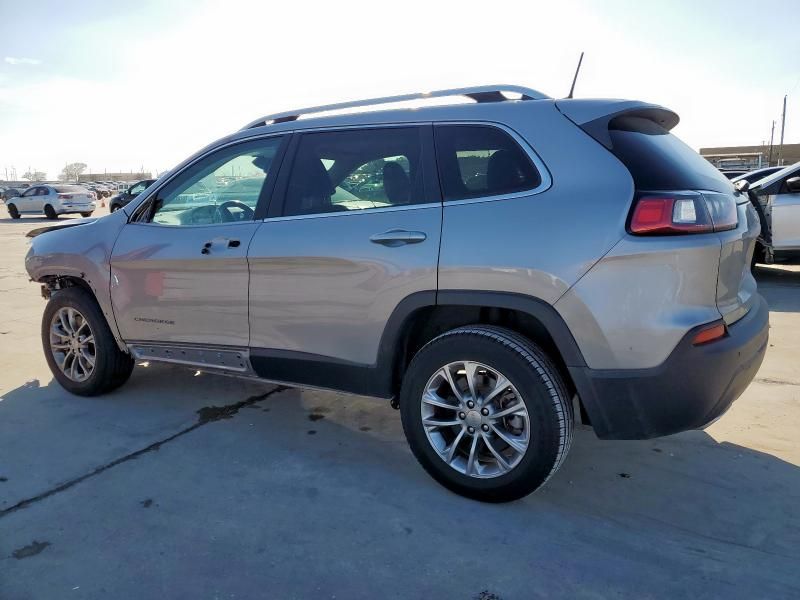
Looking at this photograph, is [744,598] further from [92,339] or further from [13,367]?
[13,367]

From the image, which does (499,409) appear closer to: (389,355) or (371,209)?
(389,355)

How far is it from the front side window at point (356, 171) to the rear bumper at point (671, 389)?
48.7 inches

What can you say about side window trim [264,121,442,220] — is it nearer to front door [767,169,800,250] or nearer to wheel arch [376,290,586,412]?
wheel arch [376,290,586,412]

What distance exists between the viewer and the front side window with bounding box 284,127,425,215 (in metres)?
3.10

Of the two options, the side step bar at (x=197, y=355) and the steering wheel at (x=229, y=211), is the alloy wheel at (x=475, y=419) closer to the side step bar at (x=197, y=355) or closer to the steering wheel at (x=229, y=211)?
the side step bar at (x=197, y=355)

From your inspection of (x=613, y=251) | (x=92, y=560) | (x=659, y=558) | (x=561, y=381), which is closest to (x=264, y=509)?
(x=92, y=560)

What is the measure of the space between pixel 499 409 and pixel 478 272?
25.6 inches

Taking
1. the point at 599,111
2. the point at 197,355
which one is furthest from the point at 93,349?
the point at 599,111

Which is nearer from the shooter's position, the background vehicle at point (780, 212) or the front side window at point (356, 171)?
the front side window at point (356, 171)

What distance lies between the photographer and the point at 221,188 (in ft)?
12.6

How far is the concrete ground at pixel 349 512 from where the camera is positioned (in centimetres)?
237

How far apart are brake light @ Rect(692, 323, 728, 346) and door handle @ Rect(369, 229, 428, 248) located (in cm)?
124

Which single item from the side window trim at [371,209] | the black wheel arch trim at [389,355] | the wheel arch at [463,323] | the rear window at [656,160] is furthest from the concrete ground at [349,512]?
the rear window at [656,160]

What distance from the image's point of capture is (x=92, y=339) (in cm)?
427
